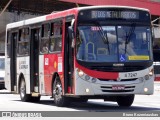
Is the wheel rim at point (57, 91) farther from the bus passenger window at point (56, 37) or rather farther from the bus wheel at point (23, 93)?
the bus wheel at point (23, 93)

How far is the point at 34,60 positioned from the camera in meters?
22.1

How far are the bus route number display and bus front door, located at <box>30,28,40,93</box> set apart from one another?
12.1ft

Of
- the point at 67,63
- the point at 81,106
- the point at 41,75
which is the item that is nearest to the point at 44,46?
the point at 41,75

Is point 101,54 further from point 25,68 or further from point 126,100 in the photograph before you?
point 25,68

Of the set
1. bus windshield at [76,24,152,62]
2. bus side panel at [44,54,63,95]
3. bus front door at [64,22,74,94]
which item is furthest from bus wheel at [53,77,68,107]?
bus windshield at [76,24,152,62]

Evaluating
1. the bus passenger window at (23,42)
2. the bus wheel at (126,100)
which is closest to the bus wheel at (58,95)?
the bus wheel at (126,100)

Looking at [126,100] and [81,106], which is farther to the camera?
[81,106]

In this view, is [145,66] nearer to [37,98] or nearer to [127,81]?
[127,81]

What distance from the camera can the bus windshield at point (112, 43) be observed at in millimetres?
18359

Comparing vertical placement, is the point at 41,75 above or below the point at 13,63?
below

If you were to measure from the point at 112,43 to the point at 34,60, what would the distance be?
4.50 m

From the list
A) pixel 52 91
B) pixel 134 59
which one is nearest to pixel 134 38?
pixel 134 59

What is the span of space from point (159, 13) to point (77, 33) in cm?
4191

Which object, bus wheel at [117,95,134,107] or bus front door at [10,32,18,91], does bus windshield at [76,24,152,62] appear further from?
bus front door at [10,32,18,91]
